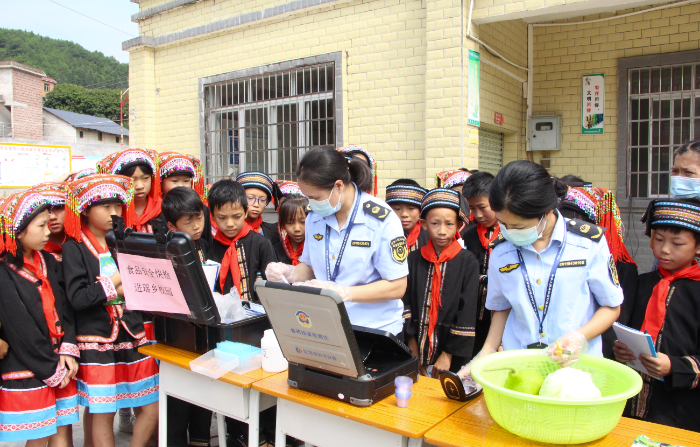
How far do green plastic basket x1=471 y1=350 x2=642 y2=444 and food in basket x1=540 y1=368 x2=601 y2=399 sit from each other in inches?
1.4

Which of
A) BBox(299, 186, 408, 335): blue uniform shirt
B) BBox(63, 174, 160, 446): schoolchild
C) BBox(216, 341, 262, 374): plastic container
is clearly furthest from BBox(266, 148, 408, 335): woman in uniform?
BBox(63, 174, 160, 446): schoolchild

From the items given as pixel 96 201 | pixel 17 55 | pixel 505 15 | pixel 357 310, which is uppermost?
pixel 17 55

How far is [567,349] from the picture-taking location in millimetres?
1731

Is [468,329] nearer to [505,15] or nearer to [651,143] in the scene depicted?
[505,15]

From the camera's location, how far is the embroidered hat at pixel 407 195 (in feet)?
12.0

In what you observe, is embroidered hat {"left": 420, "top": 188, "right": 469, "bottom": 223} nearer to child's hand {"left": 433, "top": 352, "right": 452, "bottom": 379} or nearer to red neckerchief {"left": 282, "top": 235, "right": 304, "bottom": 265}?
child's hand {"left": 433, "top": 352, "right": 452, "bottom": 379}

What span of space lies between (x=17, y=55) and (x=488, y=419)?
57.7 m

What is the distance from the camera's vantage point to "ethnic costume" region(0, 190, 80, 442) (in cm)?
267

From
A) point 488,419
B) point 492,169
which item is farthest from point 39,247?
point 492,169

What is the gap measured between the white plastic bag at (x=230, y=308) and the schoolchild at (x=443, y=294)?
106 centimetres

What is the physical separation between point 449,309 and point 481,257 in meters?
0.63

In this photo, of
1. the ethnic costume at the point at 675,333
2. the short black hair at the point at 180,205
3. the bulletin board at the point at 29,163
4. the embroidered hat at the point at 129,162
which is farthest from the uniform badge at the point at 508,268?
the bulletin board at the point at 29,163

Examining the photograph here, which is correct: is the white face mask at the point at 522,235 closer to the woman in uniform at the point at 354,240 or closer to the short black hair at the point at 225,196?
the woman in uniform at the point at 354,240

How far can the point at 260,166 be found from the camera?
8.09m
